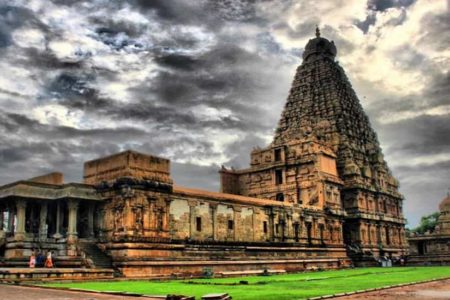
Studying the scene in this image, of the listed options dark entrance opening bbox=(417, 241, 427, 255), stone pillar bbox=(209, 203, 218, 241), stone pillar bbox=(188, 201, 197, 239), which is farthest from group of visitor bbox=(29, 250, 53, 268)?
dark entrance opening bbox=(417, 241, 427, 255)

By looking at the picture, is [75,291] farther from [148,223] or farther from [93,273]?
[148,223]

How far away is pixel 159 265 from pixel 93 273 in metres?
6.56

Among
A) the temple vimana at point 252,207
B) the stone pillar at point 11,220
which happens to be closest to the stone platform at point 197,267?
the temple vimana at point 252,207

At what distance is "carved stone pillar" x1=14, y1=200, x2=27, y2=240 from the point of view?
34.7 meters

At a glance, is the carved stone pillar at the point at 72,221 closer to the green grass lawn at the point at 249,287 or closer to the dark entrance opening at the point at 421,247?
the green grass lawn at the point at 249,287

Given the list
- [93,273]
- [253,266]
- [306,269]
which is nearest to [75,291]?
[93,273]

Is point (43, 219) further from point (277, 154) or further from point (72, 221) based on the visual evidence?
point (277, 154)

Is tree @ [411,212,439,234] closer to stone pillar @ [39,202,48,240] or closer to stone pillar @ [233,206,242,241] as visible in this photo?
stone pillar @ [233,206,242,241]

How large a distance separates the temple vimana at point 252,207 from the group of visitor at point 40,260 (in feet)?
2.58

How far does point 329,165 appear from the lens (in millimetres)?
63438

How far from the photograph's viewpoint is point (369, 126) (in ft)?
260

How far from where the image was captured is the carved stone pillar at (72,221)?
36.0 m

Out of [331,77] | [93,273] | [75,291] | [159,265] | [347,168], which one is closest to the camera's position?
[75,291]

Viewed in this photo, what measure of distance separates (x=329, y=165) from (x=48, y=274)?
42.2 metres
